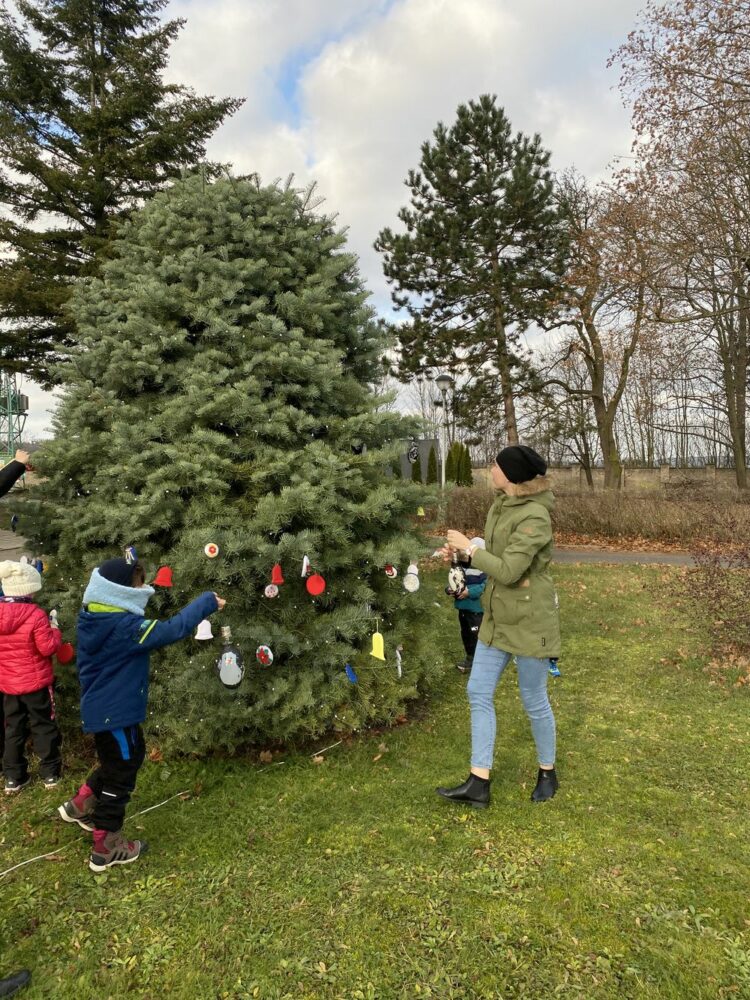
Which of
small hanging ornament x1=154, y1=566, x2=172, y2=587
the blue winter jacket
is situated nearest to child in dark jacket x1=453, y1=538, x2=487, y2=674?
small hanging ornament x1=154, y1=566, x2=172, y2=587

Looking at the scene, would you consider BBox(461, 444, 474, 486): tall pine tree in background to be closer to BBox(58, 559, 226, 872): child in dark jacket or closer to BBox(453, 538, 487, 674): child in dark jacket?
BBox(453, 538, 487, 674): child in dark jacket

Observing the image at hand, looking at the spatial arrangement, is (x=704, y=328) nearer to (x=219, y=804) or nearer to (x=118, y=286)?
(x=118, y=286)

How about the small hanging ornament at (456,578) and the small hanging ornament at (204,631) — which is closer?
the small hanging ornament at (204,631)

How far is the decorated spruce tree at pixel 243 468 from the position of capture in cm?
376

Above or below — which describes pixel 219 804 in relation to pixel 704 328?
below

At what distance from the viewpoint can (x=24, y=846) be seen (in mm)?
3223

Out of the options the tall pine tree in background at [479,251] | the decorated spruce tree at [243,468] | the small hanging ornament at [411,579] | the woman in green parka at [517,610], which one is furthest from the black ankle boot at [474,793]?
the tall pine tree in background at [479,251]

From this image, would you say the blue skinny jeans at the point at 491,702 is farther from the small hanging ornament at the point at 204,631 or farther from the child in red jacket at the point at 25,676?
the child in red jacket at the point at 25,676

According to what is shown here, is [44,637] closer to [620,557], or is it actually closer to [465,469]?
[620,557]

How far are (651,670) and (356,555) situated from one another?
137 inches

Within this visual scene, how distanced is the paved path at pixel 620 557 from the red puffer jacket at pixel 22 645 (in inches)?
431

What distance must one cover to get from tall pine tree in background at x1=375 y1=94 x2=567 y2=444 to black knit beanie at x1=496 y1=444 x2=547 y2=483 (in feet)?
57.6

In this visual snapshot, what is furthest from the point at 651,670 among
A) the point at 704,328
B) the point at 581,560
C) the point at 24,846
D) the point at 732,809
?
the point at 704,328

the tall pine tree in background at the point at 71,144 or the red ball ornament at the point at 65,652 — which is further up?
the tall pine tree in background at the point at 71,144
